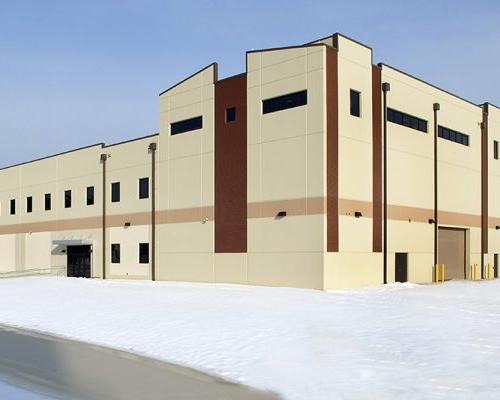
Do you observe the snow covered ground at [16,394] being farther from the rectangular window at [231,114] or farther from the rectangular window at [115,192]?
the rectangular window at [115,192]

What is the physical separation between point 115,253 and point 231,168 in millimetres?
13305

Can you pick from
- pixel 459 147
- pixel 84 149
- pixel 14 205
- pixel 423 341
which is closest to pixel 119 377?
pixel 423 341

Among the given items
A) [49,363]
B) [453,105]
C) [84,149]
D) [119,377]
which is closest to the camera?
[119,377]

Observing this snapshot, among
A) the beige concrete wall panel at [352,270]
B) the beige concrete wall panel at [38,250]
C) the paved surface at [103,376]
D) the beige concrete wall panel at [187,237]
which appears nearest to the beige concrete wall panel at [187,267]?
the beige concrete wall panel at [187,237]

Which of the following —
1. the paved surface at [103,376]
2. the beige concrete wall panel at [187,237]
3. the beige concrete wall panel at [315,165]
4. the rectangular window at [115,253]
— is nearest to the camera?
the paved surface at [103,376]

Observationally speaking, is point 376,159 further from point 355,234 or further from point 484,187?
point 484,187

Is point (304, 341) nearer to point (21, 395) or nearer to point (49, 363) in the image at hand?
point (49, 363)

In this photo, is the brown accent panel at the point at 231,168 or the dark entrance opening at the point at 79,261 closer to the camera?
the brown accent panel at the point at 231,168

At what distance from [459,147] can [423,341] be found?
25176mm

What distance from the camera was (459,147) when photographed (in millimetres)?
35500

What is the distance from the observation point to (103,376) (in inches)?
401

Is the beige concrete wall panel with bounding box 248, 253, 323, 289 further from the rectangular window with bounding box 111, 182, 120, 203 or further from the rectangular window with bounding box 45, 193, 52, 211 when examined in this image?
the rectangular window with bounding box 45, 193, 52, 211

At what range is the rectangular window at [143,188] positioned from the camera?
1441 inches

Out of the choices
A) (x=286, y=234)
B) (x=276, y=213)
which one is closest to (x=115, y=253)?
(x=276, y=213)
